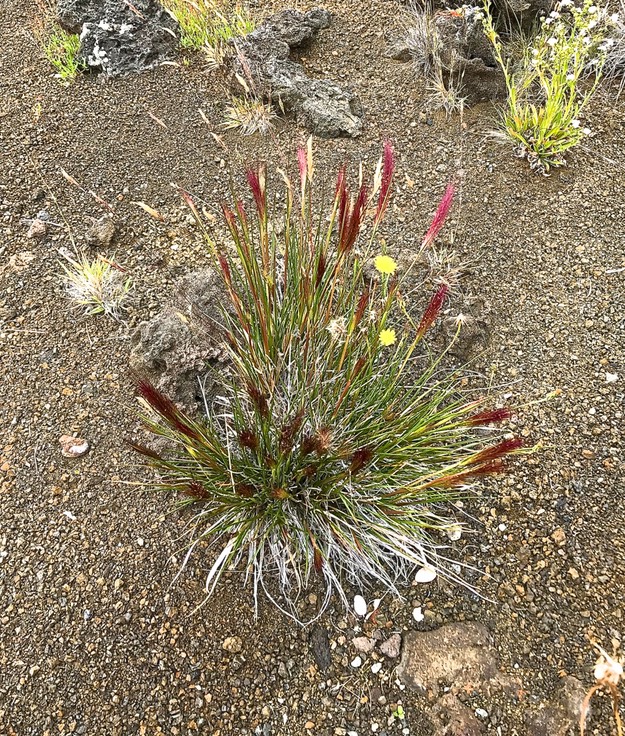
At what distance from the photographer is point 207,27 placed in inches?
132

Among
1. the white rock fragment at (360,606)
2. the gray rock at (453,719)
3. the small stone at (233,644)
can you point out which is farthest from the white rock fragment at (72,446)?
the gray rock at (453,719)

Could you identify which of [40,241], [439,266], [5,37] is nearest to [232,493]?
[439,266]

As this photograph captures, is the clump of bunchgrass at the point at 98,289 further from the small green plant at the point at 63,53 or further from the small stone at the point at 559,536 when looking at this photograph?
the small stone at the point at 559,536

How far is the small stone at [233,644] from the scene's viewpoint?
1.77 metres

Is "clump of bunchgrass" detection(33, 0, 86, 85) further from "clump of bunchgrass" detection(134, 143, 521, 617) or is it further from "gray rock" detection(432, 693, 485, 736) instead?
"gray rock" detection(432, 693, 485, 736)

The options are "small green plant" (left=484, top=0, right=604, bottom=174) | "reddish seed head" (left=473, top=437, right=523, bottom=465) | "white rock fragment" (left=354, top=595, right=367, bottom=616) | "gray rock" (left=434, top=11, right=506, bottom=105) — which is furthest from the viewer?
"gray rock" (left=434, top=11, right=506, bottom=105)

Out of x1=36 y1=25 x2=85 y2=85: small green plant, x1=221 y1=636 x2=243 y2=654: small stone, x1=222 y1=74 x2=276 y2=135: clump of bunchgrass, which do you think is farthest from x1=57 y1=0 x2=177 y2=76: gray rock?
x1=221 y1=636 x2=243 y2=654: small stone

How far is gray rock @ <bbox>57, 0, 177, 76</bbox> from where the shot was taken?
332cm

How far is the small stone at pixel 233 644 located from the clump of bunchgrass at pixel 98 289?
4.63ft

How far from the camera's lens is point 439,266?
254cm

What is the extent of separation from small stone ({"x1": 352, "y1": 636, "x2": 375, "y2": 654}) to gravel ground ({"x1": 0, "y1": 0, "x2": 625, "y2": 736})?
2 cm

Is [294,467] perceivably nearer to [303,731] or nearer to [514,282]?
[303,731]

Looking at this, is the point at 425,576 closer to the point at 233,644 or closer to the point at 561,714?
the point at 561,714

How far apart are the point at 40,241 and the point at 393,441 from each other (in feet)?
6.73
